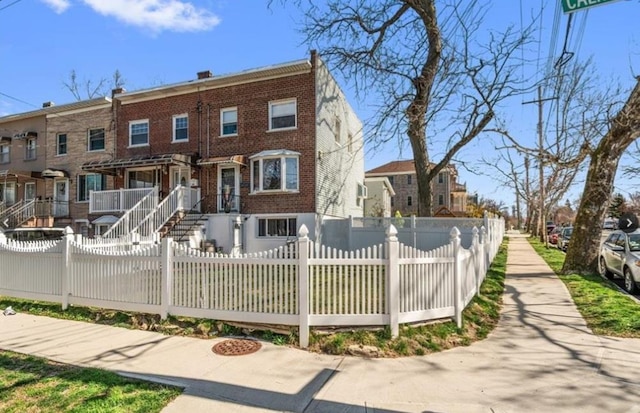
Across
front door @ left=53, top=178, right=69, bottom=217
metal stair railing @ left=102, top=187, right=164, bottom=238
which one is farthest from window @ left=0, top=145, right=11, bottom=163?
metal stair railing @ left=102, top=187, right=164, bottom=238

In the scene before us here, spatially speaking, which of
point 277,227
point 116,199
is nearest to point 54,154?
point 116,199

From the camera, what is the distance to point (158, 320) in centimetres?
651

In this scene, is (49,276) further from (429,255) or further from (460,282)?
(460,282)

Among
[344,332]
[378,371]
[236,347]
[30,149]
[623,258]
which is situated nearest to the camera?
[378,371]

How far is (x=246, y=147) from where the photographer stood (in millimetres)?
16609

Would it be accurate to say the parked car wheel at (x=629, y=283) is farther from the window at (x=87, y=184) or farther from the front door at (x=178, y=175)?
the window at (x=87, y=184)

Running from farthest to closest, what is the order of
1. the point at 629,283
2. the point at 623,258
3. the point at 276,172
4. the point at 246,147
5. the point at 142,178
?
the point at 142,178
the point at 246,147
the point at 276,172
the point at 623,258
the point at 629,283

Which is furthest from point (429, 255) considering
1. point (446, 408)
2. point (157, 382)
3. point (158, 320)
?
point (158, 320)

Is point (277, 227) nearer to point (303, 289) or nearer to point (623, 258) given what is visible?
point (303, 289)

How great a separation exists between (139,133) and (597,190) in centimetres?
1898

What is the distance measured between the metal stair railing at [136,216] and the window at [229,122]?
12.9ft

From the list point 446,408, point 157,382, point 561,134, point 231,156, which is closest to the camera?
point 446,408

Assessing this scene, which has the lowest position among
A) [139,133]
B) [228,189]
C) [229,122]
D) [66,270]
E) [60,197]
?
[66,270]

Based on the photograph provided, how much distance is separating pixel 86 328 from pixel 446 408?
19.3 ft
